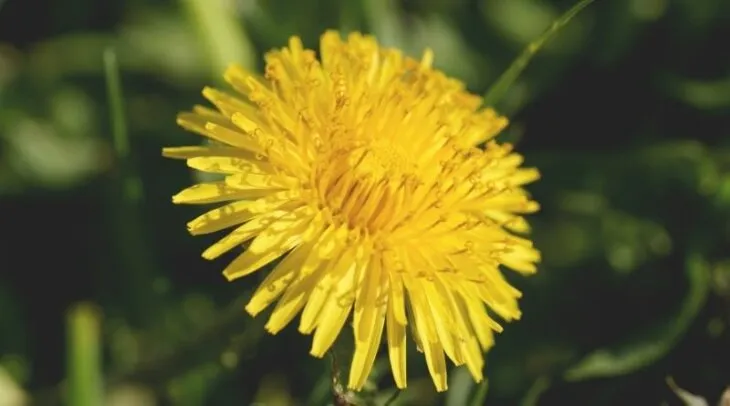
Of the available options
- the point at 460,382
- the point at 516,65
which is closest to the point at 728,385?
the point at 460,382

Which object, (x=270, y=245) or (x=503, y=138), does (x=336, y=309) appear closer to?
(x=270, y=245)

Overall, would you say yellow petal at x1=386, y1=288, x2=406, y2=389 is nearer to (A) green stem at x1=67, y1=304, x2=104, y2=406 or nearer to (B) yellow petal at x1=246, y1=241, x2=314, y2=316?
(B) yellow petal at x1=246, y1=241, x2=314, y2=316

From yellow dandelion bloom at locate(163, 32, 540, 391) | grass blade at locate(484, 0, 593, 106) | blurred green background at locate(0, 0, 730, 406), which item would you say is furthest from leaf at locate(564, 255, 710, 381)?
grass blade at locate(484, 0, 593, 106)

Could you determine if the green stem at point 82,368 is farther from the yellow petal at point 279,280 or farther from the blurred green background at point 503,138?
the yellow petal at point 279,280

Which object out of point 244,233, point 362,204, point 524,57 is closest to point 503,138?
point 524,57

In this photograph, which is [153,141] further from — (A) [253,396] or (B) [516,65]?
(B) [516,65]
